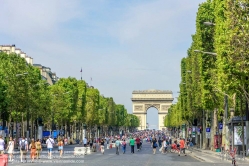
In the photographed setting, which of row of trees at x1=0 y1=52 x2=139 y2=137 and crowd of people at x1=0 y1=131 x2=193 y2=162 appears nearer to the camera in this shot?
crowd of people at x1=0 y1=131 x2=193 y2=162

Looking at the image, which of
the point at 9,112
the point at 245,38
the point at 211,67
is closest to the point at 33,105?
the point at 9,112

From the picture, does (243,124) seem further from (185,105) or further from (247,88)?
(185,105)

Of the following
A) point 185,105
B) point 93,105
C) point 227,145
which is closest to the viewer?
point 227,145

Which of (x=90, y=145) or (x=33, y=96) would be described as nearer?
(x=90, y=145)

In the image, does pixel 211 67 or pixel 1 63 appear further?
pixel 1 63

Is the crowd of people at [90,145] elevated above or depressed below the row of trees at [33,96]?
below

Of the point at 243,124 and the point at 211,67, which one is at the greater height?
the point at 211,67

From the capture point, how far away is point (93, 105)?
156 meters

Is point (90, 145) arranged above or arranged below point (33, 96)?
below

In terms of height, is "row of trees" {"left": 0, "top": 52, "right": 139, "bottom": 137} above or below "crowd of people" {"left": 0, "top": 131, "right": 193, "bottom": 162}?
above

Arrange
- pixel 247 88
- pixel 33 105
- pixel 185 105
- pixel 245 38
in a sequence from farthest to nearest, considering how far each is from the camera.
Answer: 1. pixel 185 105
2. pixel 33 105
3. pixel 247 88
4. pixel 245 38

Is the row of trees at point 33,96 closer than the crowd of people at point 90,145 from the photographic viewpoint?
No

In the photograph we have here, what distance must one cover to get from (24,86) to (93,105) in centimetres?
6836

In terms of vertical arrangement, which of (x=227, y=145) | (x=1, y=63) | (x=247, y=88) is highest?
(x=1, y=63)
